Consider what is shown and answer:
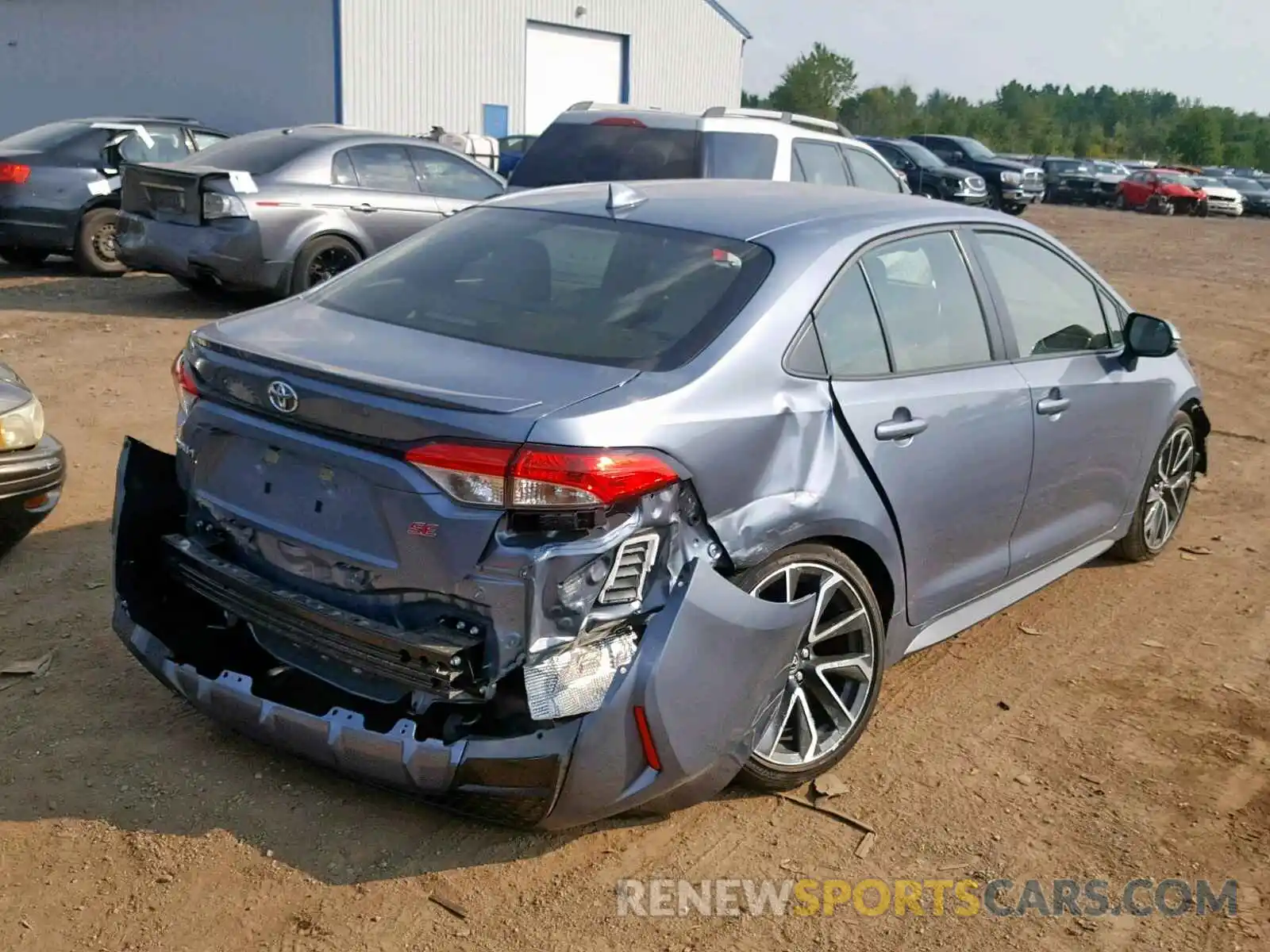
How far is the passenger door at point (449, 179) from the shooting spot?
1127 centimetres

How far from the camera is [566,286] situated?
374 cm

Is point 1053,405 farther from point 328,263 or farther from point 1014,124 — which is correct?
point 1014,124

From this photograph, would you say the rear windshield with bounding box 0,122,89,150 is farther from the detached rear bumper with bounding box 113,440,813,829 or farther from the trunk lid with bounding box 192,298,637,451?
the detached rear bumper with bounding box 113,440,813,829


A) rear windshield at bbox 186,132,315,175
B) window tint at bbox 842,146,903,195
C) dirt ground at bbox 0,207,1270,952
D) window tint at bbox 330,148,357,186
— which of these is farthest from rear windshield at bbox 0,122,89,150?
dirt ground at bbox 0,207,1270,952

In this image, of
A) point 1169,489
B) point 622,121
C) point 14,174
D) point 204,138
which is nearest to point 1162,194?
point 204,138

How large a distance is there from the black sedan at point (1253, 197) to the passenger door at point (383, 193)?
34.6 metres

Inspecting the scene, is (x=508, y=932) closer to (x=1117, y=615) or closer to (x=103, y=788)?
(x=103, y=788)

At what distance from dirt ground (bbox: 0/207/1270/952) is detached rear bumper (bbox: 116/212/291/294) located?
4.98 m

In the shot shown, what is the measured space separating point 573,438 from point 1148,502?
3.61 meters

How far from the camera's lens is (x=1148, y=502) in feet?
18.3

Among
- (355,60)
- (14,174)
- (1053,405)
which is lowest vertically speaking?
(1053,405)

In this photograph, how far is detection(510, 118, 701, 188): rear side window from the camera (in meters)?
8.98

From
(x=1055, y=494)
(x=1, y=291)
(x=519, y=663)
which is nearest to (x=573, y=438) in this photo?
(x=519, y=663)

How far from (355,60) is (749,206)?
67.3ft
